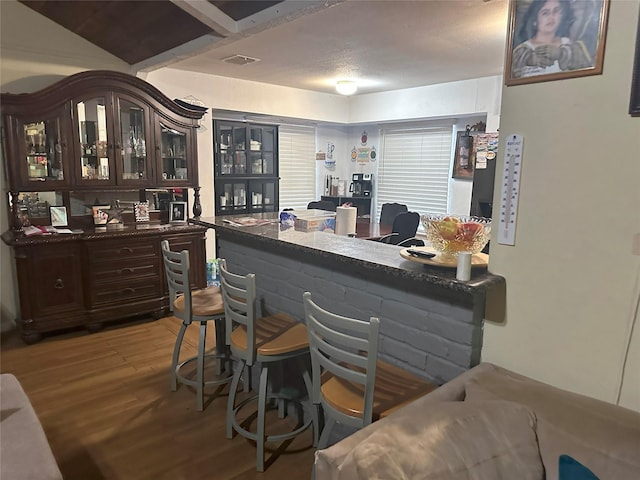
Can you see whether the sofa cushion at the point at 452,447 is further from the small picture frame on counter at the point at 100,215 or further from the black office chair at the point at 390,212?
the black office chair at the point at 390,212

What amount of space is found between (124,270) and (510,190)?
3316mm

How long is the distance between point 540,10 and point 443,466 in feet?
4.43

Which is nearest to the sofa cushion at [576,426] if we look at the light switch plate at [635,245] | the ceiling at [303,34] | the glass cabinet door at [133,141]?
the light switch plate at [635,245]

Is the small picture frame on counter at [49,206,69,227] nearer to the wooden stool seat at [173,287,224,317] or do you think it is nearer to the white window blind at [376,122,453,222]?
the wooden stool seat at [173,287,224,317]

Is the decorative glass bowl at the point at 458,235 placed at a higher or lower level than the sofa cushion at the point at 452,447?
higher

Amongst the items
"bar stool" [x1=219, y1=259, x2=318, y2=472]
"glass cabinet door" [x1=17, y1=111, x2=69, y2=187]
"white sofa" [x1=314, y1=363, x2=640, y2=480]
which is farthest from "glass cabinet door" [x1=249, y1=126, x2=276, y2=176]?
"white sofa" [x1=314, y1=363, x2=640, y2=480]

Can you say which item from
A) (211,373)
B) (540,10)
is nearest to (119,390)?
(211,373)

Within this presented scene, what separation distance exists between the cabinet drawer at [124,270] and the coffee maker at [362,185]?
3323 mm

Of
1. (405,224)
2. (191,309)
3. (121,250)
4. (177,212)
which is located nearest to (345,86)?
(405,224)

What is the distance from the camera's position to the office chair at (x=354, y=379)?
1427mm

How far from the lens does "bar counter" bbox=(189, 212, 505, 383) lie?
1.56 metres

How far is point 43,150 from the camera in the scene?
3.49 meters

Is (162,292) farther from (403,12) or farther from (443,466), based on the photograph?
(443,466)

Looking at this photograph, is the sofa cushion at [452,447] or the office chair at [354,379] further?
the office chair at [354,379]
